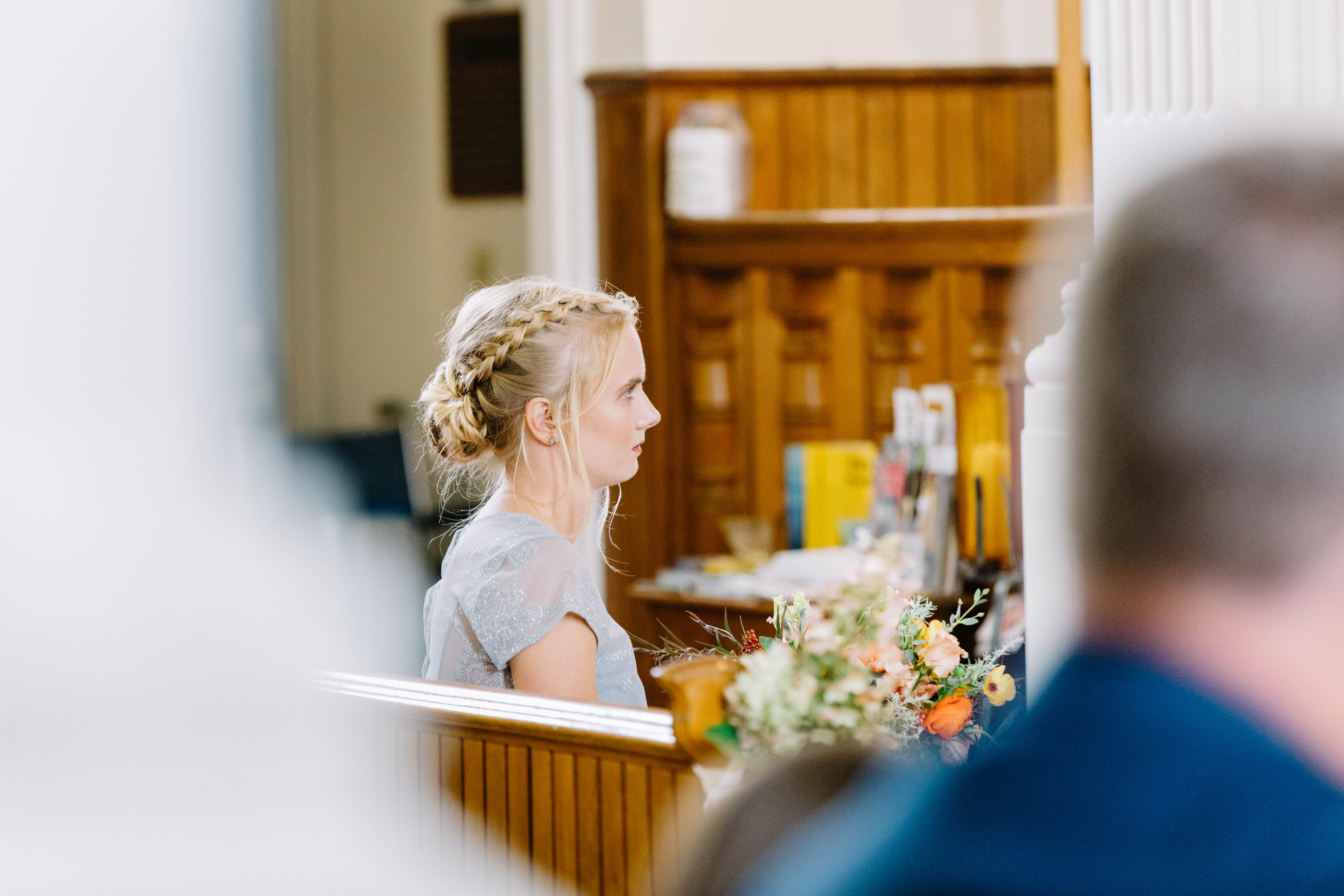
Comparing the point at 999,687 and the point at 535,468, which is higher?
the point at 535,468

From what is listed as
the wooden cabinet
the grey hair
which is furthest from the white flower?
the wooden cabinet

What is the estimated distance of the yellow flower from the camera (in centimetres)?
125

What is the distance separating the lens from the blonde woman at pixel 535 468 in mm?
1405

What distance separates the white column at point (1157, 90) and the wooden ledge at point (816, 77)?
1909mm

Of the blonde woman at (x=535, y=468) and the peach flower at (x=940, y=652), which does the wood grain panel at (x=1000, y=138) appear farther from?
the peach flower at (x=940, y=652)

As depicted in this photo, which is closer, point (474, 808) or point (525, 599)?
point (474, 808)

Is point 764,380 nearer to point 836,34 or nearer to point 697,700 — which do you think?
point 836,34

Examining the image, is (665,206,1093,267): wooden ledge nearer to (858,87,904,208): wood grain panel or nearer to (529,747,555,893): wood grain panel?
(858,87,904,208): wood grain panel

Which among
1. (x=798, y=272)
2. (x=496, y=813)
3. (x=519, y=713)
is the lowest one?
(x=496, y=813)

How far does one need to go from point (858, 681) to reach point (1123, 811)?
0.62 metres

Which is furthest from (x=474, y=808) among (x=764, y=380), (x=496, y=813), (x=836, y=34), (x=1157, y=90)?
(x=836, y=34)

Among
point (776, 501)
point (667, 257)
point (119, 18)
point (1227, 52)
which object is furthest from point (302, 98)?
point (1227, 52)

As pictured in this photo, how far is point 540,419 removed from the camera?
1536 mm

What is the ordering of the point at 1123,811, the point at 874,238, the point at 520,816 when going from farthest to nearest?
the point at 874,238 → the point at 520,816 → the point at 1123,811
